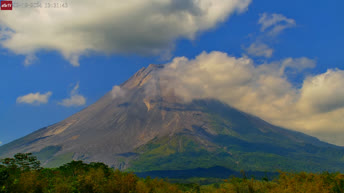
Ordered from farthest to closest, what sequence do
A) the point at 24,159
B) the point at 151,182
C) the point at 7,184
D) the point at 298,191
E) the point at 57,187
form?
the point at 24,159
the point at 151,182
the point at 57,187
the point at 298,191
the point at 7,184

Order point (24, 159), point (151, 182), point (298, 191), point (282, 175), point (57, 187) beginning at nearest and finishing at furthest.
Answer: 1. point (298, 191)
2. point (57, 187)
3. point (282, 175)
4. point (151, 182)
5. point (24, 159)

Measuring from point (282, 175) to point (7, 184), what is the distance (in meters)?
47.2

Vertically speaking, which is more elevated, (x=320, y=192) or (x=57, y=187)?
(x=57, y=187)

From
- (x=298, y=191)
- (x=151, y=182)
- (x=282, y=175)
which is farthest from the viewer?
(x=151, y=182)

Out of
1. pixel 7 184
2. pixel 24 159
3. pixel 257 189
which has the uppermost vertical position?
pixel 24 159

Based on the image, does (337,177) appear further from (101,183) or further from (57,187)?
(57,187)

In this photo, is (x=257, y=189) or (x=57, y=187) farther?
(x=257, y=189)

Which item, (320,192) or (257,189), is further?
(257,189)

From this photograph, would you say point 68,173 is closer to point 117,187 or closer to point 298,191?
point 117,187

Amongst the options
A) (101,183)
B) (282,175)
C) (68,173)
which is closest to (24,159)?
(68,173)

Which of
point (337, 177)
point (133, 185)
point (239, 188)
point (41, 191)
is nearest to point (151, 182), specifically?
point (133, 185)

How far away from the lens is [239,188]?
58.9 metres

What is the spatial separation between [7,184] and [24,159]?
3679 cm

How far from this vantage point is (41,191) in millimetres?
51781
